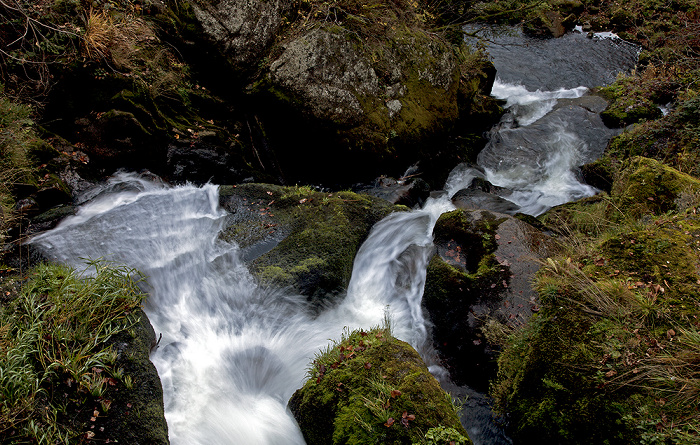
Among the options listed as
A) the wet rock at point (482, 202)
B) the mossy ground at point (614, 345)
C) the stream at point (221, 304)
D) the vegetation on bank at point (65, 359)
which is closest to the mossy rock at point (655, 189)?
the mossy ground at point (614, 345)

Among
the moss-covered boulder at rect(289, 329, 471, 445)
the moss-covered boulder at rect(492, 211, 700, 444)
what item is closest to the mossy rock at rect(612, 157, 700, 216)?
the moss-covered boulder at rect(492, 211, 700, 444)

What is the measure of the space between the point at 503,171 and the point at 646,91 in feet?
18.6

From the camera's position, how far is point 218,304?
19.1 feet

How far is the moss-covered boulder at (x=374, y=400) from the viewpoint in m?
3.53

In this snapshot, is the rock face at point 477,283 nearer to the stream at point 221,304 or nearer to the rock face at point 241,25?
the stream at point 221,304

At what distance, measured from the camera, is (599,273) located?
4.32 meters

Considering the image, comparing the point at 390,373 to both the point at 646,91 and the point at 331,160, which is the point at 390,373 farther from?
the point at 646,91

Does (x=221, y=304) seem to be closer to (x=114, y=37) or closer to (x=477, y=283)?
(x=477, y=283)

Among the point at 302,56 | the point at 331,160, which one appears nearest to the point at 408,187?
the point at 331,160

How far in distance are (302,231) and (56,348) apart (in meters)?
3.74

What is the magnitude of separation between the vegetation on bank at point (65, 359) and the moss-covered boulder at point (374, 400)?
5.51 feet

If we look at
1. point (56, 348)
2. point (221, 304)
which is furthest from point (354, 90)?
point (56, 348)

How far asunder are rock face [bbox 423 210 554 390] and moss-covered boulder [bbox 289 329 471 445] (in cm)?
137

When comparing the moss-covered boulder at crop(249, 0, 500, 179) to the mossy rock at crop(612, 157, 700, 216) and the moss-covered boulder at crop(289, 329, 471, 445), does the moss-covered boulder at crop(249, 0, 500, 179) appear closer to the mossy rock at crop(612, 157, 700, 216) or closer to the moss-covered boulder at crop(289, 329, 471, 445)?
the mossy rock at crop(612, 157, 700, 216)
